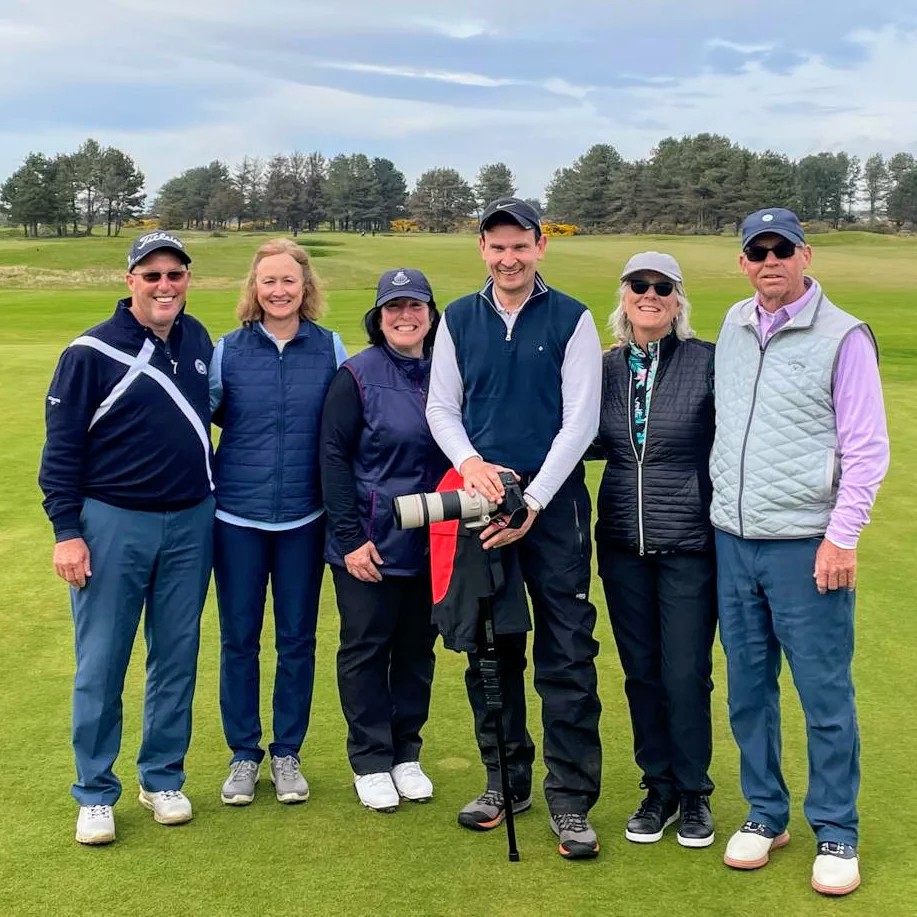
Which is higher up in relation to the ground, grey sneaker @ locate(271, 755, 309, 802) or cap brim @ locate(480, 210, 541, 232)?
cap brim @ locate(480, 210, 541, 232)

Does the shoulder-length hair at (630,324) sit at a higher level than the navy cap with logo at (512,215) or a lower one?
lower

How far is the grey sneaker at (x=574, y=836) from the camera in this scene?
160 inches

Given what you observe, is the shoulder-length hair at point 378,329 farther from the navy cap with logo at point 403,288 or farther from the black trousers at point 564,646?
the black trousers at point 564,646

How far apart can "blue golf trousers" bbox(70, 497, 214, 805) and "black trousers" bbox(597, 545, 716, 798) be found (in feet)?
5.53

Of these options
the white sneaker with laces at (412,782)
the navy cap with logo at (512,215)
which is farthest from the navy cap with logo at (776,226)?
the white sneaker with laces at (412,782)

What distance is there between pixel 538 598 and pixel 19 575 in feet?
14.4

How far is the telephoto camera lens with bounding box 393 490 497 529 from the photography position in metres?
4.05

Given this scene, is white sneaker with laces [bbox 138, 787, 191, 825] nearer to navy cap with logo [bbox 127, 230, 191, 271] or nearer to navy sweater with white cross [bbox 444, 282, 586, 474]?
navy sweater with white cross [bbox 444, 282, 586, 474]

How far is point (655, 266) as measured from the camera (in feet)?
13.7

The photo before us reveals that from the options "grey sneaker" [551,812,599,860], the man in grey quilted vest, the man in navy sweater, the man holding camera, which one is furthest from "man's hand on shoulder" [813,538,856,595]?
the man in navy sweater

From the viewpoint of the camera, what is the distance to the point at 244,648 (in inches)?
188

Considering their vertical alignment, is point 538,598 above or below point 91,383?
below

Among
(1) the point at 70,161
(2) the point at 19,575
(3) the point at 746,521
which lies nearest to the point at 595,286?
(2) the point at 19,575

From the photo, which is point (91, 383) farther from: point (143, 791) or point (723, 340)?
point (723, 340)
